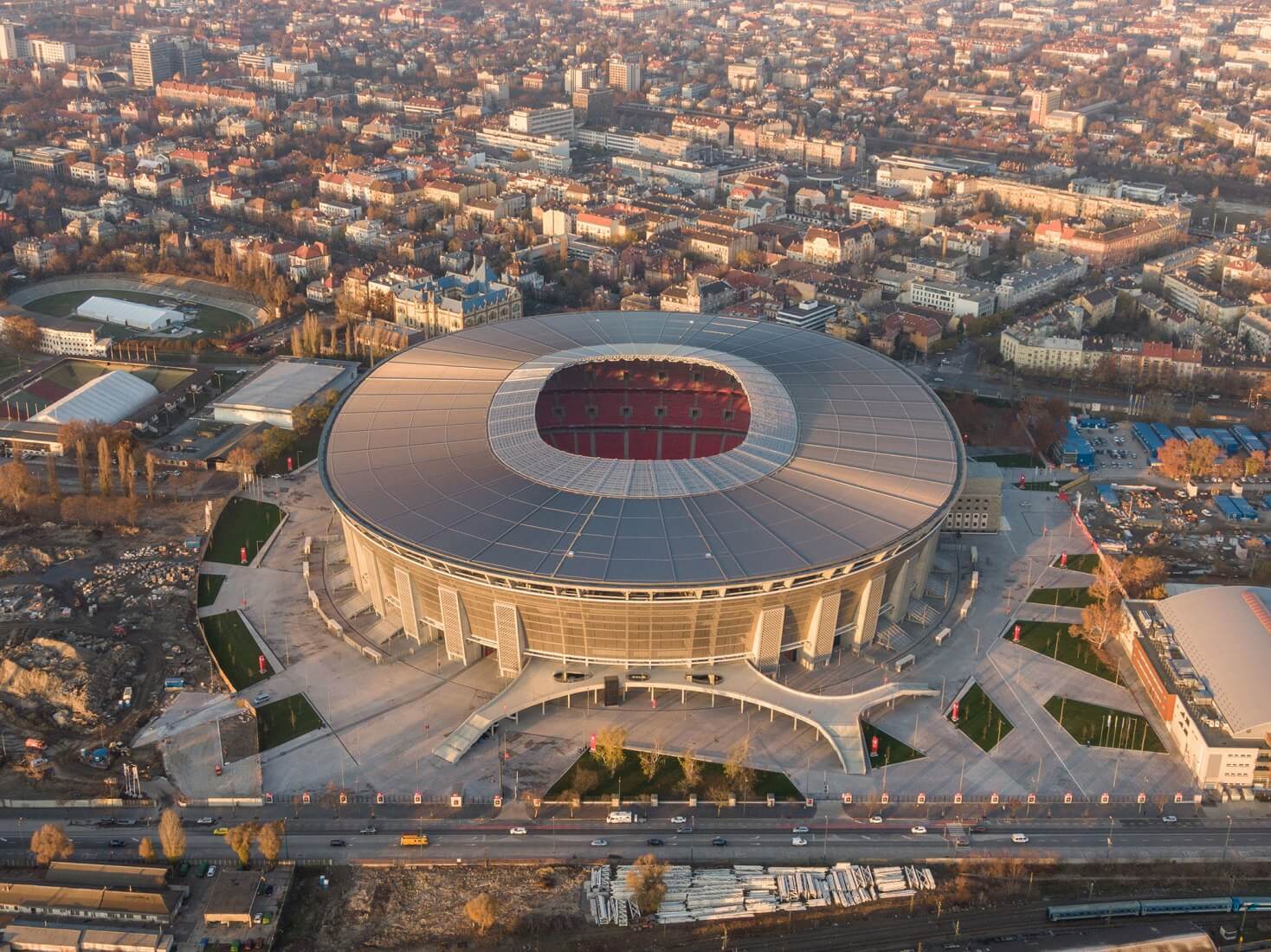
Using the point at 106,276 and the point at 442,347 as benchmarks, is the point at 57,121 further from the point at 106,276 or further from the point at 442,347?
the point at 442,347

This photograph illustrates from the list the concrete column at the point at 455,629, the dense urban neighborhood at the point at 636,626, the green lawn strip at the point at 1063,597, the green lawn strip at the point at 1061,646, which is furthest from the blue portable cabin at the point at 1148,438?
the concrete column at the point at 455,629

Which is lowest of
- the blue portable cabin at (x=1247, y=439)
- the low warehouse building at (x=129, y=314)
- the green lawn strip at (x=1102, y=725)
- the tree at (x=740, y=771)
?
the low warehouse building at (x=129, y=314)

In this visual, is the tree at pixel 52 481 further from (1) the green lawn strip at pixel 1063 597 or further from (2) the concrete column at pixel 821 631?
(1) the green lawn strip at pixel 1063 597

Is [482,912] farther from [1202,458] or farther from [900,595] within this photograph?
[1202,458]

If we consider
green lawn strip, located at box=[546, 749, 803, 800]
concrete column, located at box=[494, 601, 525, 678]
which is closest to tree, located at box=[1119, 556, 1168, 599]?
green lawn strip, located at box=[546, 749, 803, 800]

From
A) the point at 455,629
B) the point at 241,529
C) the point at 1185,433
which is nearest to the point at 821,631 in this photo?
the point at 455,629

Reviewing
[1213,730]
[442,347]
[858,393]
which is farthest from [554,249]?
[1213,730]
